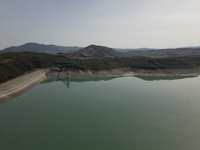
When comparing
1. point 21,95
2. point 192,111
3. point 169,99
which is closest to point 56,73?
point 21,95

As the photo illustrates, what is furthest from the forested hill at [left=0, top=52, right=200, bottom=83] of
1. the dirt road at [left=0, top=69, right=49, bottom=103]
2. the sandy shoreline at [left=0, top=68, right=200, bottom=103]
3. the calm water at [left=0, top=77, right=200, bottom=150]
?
the calm water at [left=0, top=77, right=200, bottom=150]

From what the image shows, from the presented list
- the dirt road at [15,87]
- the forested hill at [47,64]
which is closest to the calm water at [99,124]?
the dirt road at [15,87]

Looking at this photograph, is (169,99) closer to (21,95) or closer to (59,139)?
(59,139)

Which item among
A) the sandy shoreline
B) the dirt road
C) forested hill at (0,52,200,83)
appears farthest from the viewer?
forested hill at (0,52,200,83)

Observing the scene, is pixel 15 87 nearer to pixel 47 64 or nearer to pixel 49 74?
pixel 49 74

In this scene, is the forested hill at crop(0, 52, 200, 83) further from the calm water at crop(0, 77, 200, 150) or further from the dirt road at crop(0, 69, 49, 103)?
the calm water at crop(0, 77, 200, 150)

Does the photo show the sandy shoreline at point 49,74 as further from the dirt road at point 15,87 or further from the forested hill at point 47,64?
the forested hill at point 47,64
